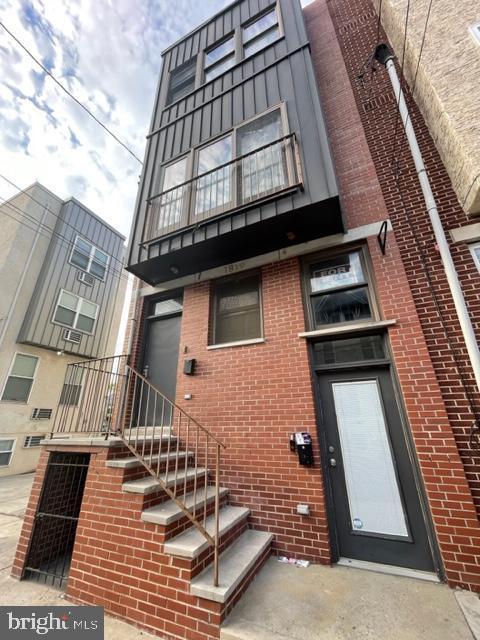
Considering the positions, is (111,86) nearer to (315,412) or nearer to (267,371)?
(267,371)

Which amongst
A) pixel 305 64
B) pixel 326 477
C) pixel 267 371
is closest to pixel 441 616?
pixel 326 477

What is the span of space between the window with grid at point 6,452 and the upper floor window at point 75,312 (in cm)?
445

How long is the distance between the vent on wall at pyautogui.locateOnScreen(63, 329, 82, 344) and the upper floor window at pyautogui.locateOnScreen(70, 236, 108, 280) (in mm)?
2994

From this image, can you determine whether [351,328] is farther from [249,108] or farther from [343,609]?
[249,108]

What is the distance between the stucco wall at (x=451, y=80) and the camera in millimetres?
3074

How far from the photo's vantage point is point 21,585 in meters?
2.79

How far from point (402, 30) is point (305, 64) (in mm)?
1557

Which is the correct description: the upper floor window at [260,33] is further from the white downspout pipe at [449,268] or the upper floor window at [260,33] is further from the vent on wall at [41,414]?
the vent on wall at [41,414]

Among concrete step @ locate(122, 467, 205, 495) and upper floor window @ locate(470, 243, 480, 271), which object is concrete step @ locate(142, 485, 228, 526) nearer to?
concrete step @ locate(122, 467, 205, 495)

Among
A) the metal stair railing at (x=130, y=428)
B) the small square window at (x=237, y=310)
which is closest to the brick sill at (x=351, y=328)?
the small square window at (x=237, y=310)

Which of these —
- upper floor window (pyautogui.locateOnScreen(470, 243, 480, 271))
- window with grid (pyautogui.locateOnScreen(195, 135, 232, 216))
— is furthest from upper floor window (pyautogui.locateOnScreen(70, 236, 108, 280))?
upper floor window (pyautogui.locateOnScreen(470, 243, 480, 271))

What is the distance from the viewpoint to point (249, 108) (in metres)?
4.83

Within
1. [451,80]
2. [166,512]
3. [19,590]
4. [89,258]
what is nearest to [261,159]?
[451,80]

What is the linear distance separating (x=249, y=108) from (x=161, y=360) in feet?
16.3
